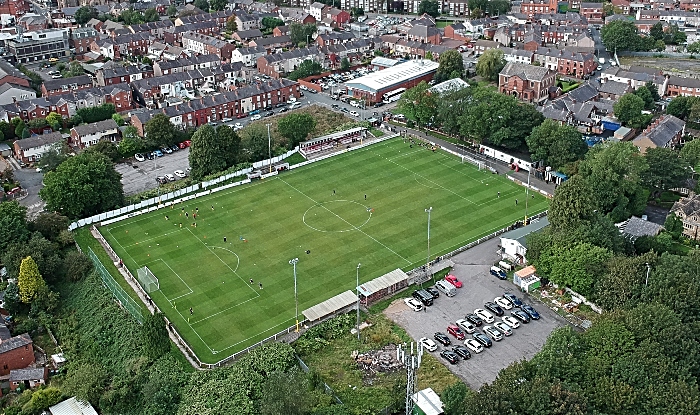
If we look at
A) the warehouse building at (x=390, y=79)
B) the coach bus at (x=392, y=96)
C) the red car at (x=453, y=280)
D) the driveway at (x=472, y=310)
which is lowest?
the driveway at (x=472, y=310)

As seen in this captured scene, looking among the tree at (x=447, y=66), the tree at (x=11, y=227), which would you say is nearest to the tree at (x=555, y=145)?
the tree at (x=447, y=66)

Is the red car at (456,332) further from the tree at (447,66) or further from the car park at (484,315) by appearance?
the tree at (447,66)

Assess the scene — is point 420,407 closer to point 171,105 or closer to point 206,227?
point 206,227

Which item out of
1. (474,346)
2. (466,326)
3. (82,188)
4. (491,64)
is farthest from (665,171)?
(82,188)

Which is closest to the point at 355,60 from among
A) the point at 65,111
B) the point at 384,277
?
the point at 65,111

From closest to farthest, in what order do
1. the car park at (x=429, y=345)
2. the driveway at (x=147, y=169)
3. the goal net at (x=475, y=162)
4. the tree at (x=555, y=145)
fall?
the car park at (x=429, y=345), the tree at (x=555, y=145), the driveway at (x=147, y=169), the goal net at (x=475, y=162)

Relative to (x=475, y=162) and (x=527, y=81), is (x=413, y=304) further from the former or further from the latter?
(x=527, y=81)

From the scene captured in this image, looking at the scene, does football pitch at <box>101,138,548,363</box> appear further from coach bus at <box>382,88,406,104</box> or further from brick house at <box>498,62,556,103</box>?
brick house at <box>498,62,556,103</box>
